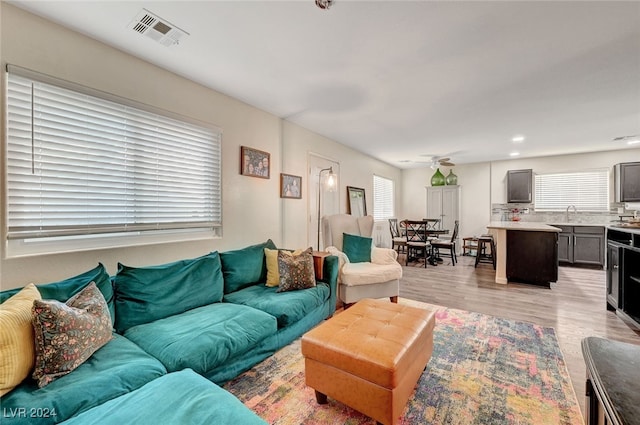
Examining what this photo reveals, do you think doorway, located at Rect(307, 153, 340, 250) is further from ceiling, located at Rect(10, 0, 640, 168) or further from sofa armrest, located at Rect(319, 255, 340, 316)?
sofa armrest, located at Rect(319, 255, 340, 316)

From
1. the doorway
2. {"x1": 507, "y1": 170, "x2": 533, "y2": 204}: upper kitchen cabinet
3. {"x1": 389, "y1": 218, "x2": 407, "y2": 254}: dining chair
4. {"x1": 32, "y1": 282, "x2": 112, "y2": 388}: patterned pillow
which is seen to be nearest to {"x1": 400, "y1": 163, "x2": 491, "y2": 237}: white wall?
{"x1": 507, "y1": 170, "x2": 533, "y2": 204}: upper kitchen cabinet

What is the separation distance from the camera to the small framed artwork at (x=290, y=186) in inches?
147

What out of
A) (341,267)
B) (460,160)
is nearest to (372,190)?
(460,160)

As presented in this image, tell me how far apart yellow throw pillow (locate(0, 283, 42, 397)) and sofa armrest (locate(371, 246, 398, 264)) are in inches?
127

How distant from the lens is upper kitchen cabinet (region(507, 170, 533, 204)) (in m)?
6.40

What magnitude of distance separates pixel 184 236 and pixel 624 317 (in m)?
4.82

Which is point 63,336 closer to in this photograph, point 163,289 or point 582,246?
point 163,289

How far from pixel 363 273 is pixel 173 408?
2.38 metres

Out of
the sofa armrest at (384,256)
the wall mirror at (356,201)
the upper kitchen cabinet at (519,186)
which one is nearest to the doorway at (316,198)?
the wall mirror at (356,201)

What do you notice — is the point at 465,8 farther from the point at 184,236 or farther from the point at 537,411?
the point at 184,236

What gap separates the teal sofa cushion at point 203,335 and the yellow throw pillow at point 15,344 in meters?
0.52

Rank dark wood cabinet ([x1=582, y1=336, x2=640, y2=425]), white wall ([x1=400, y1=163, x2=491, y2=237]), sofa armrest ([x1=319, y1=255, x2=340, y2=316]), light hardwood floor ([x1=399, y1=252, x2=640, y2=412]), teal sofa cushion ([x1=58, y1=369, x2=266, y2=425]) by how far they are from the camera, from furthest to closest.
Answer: white wall ([x1=400, y1=163, x2=491, y2=237])
sofa armrest ([x1=319, y1=255, x2=340, y2=316])
light hardwood floor ([x1=399, y1=252, x2=640, y2=412])
teal sofa cushion ([x1=58, y1=369, x2=266, y2=425])
dark wood cabinet ([x1=582, y1=336, x2=640, y2=425])

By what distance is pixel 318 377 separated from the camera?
1.65m

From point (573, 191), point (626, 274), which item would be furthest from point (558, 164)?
point (626, 274)
